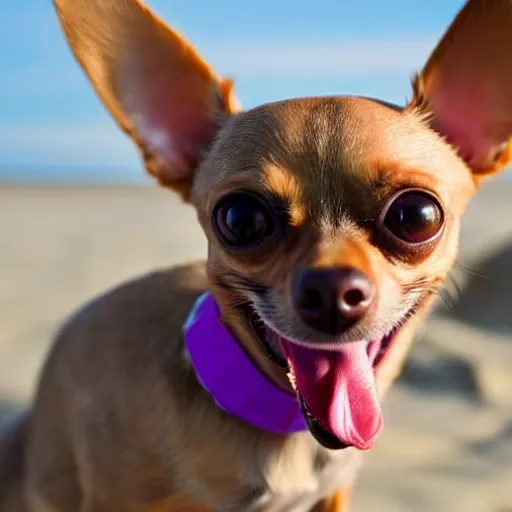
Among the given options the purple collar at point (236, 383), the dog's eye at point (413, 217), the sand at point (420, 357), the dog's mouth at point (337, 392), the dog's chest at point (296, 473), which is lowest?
the sand at point (420, 357)

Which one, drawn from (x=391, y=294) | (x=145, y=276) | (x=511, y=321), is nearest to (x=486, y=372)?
(x=511, y=321)

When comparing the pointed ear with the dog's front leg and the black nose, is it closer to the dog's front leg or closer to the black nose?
the black nose

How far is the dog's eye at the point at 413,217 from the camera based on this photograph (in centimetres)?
135

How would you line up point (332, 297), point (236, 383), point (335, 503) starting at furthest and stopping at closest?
1. point (335, 503)
2. point (236, 383)
3. point (332, 297)

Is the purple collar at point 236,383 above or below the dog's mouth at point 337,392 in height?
below

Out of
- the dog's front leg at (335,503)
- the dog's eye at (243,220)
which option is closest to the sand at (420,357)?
the dog's front leg at (335,503)

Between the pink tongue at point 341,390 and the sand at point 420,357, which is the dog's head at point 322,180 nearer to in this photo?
the pink tongue at point 341,390

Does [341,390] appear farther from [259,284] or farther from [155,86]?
[155,86]

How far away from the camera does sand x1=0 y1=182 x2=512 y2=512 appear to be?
7.74 feet

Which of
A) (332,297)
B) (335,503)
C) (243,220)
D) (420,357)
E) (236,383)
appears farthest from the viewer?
(420,357)

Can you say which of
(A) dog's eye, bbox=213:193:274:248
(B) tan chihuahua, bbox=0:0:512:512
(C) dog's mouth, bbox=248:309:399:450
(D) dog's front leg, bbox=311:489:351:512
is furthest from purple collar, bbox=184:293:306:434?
(D) dog's front leg, bbox=311:489:351:512

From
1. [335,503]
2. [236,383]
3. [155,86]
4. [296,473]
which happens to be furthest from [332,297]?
[335,503]

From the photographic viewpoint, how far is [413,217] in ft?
4.46

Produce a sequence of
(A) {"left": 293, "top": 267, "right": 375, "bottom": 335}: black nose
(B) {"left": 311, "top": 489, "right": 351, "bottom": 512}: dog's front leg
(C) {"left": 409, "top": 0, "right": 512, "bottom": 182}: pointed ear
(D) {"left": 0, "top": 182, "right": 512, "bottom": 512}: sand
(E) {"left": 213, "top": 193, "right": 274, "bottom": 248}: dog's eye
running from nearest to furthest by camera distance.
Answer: (A) {"left": 293, "top": 267, "right": 375, "bottom": 335}: black nose < (E) {"left": 213, "top": 193, "right": 274, "bottom": 248}: dog's eye < (C) {"left": 409, "top": 0, "right": 512, "bottom": 182}: pointed ear < (B) {"left": 311, "top": 489, "right": 351, "bottom": 512}: dog's front leg < (D) {"left": 0, "top": 182, "right": 512, "bottom": 512}: sand
